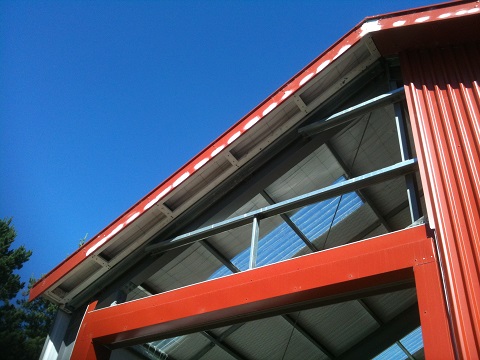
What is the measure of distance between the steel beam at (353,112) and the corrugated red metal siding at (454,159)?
0.35m

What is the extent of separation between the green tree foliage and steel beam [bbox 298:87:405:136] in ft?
58.7

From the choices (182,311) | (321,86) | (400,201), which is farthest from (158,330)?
(400,201)

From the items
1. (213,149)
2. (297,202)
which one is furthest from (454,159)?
(213,149)

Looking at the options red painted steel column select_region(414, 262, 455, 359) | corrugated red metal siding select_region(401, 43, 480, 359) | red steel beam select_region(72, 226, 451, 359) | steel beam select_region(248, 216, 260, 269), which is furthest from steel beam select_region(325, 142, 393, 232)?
red painted steel column select_region(414, 262, 455, 359)

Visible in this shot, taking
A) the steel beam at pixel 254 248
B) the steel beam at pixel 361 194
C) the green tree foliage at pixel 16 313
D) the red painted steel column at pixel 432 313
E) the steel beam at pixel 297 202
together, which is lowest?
the red painted steel column at pixel 432 313

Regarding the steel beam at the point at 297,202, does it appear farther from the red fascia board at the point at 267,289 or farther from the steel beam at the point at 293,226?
the red fascia board at the point at 267,289

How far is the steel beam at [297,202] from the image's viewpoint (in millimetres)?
5621

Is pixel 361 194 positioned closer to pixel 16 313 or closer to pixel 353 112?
pixel 353 112

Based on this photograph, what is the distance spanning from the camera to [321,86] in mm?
6898

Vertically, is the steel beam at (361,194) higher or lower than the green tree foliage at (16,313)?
lower

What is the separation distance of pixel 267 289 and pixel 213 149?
7.09 feet

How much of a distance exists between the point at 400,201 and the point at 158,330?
438 cm

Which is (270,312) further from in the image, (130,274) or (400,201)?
(400,201)

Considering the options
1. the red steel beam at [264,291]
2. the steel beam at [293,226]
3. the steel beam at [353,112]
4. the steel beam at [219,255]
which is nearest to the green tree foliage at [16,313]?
the steel beam at [219,255]
